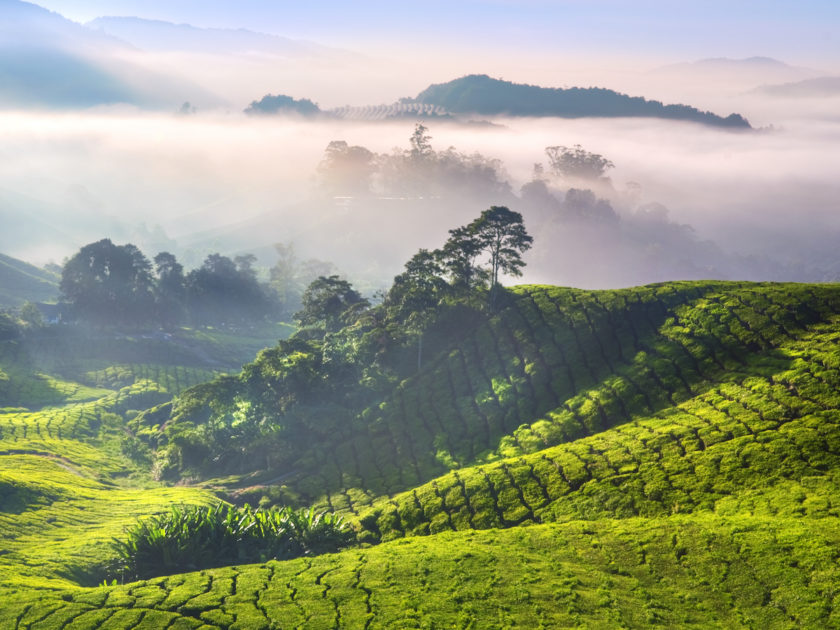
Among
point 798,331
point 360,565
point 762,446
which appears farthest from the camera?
point 798,331

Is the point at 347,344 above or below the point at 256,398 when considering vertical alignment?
above

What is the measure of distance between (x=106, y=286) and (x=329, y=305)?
54789mm

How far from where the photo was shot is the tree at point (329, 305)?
80688mm

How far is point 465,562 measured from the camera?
27656 millimetres

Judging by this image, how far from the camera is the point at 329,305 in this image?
81.8 metres

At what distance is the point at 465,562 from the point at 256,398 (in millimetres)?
42279

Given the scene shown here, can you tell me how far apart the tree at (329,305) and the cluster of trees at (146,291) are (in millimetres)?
47447

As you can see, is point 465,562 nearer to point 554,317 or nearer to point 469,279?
point 554,317

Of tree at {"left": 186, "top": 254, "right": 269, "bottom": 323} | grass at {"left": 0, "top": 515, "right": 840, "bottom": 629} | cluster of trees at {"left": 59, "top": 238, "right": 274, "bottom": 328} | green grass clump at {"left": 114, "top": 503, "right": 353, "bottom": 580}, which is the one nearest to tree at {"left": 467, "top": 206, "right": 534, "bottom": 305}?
green grass clump at {"left": 114, "top": 503, "right": 353, "bottom": 580}

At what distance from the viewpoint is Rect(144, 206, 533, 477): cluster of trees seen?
60.9 metres

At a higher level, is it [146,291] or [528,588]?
[528,588]

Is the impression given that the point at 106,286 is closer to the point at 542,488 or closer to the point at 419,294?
the point at 419,294

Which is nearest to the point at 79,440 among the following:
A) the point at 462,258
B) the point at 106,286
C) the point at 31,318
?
the point at 31,318

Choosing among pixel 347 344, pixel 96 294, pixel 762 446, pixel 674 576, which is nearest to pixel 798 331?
pixel 762 446
